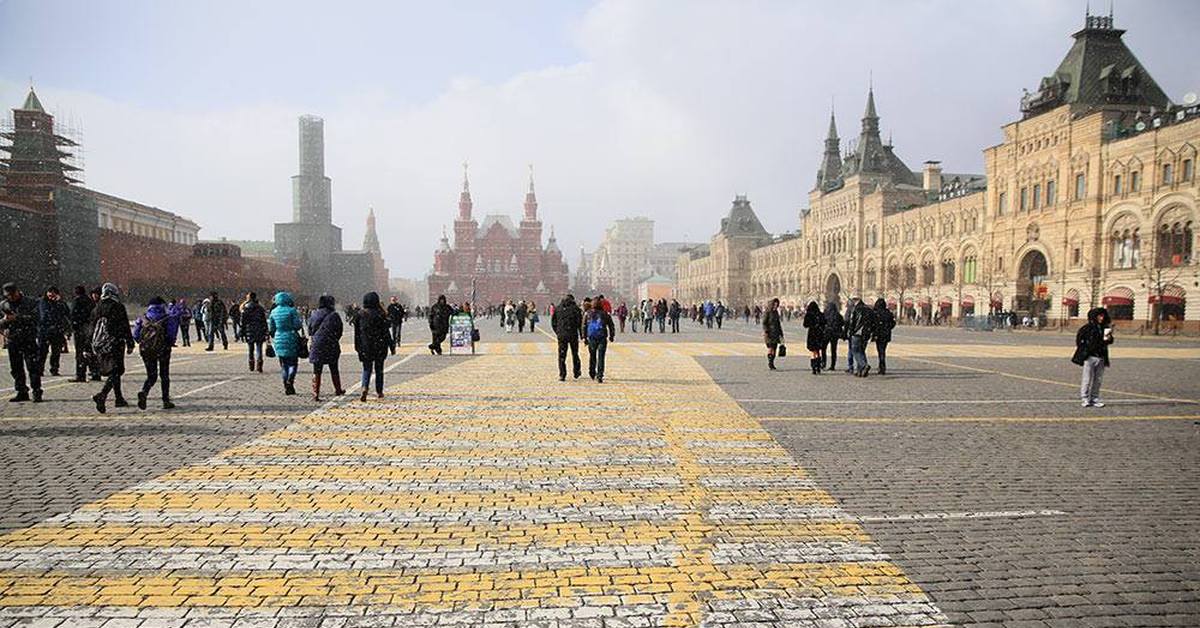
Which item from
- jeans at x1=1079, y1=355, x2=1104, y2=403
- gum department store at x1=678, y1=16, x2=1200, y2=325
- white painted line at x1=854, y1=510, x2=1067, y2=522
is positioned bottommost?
white painted line at x1=854, y1=510, x2=1067, y2=522

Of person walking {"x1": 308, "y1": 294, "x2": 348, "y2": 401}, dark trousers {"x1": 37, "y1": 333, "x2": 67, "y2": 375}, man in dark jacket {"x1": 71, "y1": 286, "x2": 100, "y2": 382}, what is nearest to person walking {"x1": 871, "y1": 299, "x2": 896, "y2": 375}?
person walking {"x1": 308, "y1": 294, "x2": 348, "y2": 401}

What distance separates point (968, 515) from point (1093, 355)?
7359 mm

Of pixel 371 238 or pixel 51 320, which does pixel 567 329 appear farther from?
pixel 371 238

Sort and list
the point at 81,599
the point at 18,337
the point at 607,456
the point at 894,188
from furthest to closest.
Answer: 1. the point at 894,188
2. the point at 18,337
3. the point at 607,456
4. the point at 81,599

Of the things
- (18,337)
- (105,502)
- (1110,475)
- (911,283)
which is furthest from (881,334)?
(911,283)

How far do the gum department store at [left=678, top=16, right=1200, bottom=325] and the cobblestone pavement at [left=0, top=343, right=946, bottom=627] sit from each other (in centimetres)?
2593

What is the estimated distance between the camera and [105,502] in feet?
17.4

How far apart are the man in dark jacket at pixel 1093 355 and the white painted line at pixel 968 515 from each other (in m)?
6.60

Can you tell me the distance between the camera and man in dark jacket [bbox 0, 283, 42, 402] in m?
9.99

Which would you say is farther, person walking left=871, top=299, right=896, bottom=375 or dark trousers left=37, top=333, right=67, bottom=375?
person walking left=871, top=299, right=896, bottom=375

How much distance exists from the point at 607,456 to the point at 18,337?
31.0ft

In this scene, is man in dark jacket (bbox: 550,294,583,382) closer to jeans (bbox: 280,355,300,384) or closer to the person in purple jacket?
jeans (bbox: 280,355,300,384)

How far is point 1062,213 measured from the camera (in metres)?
46.9

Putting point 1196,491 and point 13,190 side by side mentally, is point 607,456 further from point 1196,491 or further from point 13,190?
point 13,190
